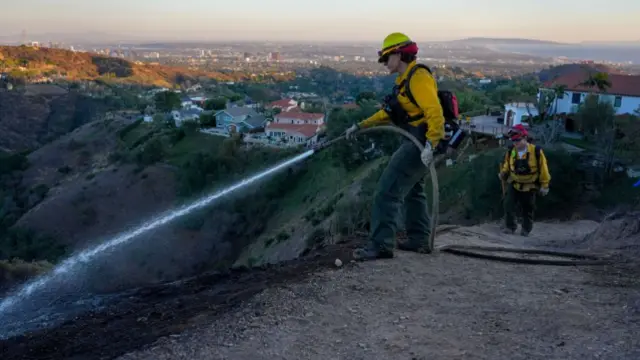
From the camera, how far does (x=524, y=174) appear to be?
29.1ft

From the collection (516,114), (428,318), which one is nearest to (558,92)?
(516,114)

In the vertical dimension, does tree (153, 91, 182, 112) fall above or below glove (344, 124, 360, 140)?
below

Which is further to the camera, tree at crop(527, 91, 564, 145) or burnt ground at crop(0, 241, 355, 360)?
tree at crop(527, 91, 564, 145)

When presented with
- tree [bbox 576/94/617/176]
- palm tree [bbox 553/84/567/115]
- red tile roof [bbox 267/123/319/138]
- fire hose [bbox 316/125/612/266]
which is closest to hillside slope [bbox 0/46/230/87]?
red tile roof [bbox 267/123/319/138]

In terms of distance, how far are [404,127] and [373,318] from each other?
235 cm

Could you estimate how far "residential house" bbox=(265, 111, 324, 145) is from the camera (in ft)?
162

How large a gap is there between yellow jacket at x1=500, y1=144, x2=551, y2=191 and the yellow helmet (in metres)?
3.77

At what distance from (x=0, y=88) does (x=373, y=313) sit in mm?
124414

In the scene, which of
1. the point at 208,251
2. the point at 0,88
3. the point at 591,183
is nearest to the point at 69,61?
the point at 0,88

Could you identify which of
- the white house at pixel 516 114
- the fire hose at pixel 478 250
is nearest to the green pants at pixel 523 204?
the fire hose at pixel 478 250

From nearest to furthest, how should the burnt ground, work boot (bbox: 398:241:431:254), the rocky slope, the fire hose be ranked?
1. the burnt ground
2. the fire hose
3. work boot (bbox: 398:241:431:254)
4. the rocky slope

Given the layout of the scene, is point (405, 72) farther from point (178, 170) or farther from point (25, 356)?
point (178, 170)

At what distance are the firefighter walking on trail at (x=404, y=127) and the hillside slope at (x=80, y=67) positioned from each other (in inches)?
5895

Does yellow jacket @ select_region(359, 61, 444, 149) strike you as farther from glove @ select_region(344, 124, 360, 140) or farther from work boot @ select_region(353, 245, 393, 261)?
work boot @ select_region(353, 245, 393, 261)
